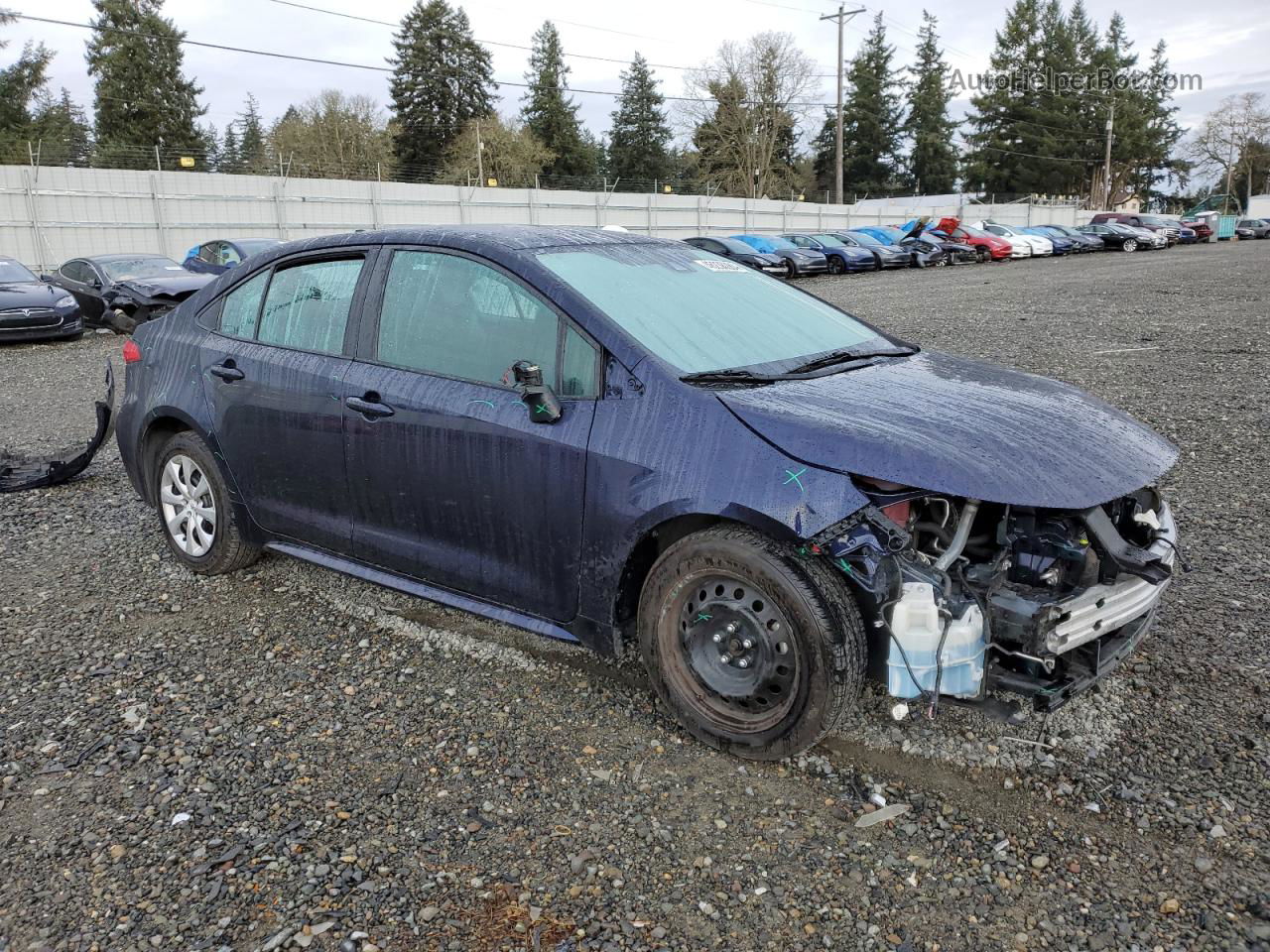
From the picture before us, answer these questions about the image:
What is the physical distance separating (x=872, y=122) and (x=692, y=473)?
82369 mm

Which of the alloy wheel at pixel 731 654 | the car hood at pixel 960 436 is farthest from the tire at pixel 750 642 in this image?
the car hood at pixel 960 436

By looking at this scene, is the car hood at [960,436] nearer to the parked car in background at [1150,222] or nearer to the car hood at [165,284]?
the car hood at [165,284]

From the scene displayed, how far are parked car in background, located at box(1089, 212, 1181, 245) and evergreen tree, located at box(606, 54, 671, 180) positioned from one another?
31467mm

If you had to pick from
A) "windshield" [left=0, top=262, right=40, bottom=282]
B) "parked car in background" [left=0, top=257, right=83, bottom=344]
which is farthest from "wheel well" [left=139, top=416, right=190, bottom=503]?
"windshield" [left=0, top=262, right=40, bottom=282]

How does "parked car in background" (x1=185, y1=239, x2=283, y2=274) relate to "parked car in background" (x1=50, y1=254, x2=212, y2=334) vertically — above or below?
above

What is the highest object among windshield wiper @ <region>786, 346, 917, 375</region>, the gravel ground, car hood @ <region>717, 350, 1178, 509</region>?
windshield wiper @ <region>786, 346, 917, 375</region>

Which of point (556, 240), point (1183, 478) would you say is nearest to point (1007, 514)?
point (556, 240)

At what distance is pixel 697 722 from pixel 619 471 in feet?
2.82

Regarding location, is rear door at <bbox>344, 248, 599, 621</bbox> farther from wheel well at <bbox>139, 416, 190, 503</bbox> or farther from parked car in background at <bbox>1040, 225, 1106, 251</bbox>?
parked car in background at <bbox>1040, 225, 1106, 251</bbox>

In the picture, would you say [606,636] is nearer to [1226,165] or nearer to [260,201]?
[260,201]

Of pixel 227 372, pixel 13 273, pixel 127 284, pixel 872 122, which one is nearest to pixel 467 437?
pixel 227 372

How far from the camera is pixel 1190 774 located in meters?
2.97

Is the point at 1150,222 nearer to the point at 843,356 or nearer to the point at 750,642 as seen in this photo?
the point at 843,356

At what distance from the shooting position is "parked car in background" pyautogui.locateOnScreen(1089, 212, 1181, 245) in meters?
45.0
